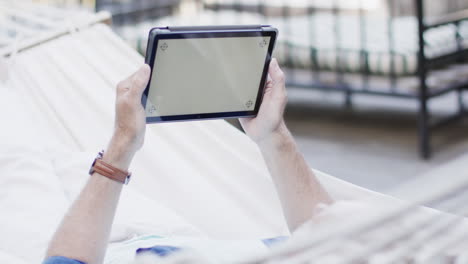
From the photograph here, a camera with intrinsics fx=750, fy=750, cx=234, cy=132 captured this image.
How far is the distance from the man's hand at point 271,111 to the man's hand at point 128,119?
184 mm

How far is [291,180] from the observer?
1027 millimetres

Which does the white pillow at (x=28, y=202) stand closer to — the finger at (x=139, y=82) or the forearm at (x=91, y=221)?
the forearm at (x=91, y=221)

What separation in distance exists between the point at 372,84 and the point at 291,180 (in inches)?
76.9

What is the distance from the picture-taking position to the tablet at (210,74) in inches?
39.4

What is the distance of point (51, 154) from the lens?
4.59ft

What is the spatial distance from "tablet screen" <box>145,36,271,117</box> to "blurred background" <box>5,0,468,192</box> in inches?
51.0

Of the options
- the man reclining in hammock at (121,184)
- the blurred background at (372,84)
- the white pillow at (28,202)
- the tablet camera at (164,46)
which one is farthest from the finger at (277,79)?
the blurred background at (372,84)

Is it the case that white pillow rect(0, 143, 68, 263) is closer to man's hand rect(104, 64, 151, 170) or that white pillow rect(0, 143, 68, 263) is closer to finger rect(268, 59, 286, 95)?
man's hand rect(104, 64, 151, 170)

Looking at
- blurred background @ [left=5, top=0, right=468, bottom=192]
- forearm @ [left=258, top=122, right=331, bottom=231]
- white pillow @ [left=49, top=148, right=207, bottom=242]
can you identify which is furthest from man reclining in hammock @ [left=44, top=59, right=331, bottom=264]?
blurred background @ [left=5, top=0, right=468, bottom=192]

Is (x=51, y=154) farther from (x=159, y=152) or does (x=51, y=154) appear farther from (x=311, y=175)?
(x=311, y=175)

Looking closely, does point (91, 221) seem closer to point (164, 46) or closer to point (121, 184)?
point (121, 184)

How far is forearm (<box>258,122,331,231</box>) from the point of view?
1005 millimetres

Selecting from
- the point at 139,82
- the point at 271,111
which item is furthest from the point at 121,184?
the point at 271,111

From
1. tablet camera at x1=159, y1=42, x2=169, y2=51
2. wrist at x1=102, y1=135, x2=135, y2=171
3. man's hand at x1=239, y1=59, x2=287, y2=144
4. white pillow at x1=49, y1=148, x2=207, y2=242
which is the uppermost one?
tablet camera at x1=159, y1=42, x2=169, y2=51
